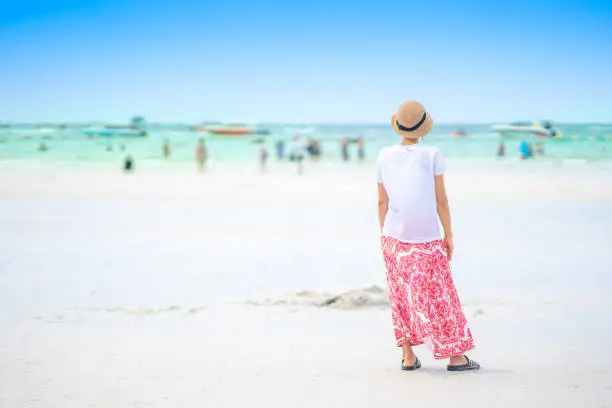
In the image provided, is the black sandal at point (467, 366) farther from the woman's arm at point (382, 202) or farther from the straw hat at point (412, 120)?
the straw hat at point (412, 120)

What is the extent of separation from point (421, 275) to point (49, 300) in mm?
3694

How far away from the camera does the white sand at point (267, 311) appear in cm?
364

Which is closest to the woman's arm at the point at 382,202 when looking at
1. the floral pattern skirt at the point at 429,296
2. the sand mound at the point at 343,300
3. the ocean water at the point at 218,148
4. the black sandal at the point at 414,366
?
the floral pattern skirt at the point at 429,296

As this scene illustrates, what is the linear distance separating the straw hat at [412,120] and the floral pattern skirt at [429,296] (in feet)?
1.92

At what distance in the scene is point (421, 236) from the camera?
3.77m

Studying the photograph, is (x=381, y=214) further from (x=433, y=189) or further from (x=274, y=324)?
(x=274, y=324)

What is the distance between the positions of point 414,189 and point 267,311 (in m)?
2.28

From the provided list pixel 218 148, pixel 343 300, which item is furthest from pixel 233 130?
pixel 343 300

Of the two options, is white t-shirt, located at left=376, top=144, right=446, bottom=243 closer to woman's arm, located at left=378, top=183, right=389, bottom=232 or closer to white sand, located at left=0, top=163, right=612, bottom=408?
woman's arm, located at left=378, top=183, right=389, bottom=232

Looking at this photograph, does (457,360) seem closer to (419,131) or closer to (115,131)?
(419,131)

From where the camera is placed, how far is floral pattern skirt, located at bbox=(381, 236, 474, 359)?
377 cm

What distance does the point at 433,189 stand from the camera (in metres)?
3.77

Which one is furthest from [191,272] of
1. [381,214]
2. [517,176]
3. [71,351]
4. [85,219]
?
[517,176]

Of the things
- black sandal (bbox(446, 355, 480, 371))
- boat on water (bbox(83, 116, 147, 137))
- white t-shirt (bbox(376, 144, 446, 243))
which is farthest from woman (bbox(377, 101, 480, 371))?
boat on water (bbox(83, 116, 147, 137))
